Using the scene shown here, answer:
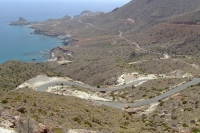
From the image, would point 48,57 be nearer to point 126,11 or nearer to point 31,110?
point 126,11

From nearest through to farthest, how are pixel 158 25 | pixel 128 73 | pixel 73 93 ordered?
pixel 73 93 < pixel 128 73 < pixel 158 25

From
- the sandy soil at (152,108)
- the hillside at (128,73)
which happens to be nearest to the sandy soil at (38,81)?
the hillside at (128,73)

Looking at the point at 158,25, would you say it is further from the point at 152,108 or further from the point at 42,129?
the point at 42,129

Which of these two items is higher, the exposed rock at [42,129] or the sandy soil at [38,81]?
the exposed rock at [42,129]

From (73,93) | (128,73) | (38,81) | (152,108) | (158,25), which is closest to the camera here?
(152,108)

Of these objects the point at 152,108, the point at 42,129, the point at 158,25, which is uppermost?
the point at 158,25

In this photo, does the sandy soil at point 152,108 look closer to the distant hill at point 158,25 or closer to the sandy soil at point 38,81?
the sandy soil at point 38,81

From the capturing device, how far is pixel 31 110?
2127 cm

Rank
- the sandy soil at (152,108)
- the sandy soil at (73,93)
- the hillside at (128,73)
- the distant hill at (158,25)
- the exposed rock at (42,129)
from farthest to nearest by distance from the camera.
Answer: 1. the distant hill at (158,25)
2. the sandy soil at (73,93)
3. the sandy soil at (152,108)
4. the hillside at (128,73)
5. the exposed rock at (42,129)

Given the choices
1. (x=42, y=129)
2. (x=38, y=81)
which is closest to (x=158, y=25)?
(x=38, y=81)

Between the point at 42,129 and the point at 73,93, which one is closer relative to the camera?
the point at 42,129

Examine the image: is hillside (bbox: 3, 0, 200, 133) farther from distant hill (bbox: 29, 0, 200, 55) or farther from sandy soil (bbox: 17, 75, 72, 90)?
sandy soil (bbox: 17, 75, 72, 90)

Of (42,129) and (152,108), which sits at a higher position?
(42,129)

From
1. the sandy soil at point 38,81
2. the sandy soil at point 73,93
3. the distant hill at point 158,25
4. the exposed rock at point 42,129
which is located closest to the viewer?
the exposed rock at point 42,129
